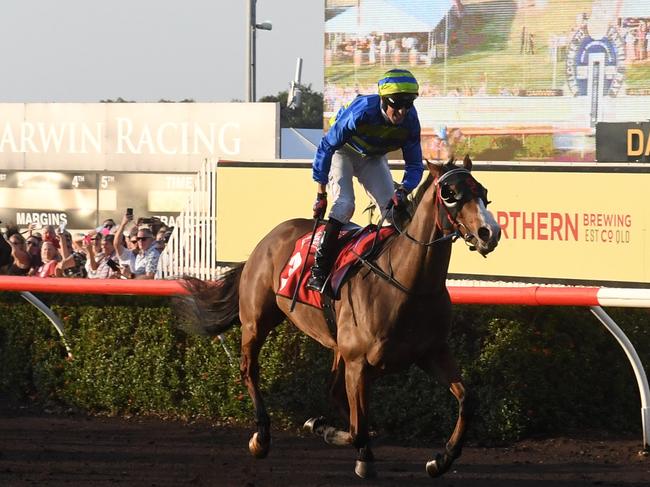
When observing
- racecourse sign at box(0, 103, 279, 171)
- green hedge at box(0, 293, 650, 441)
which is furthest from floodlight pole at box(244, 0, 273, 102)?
green hedge at box(0, 293, 650, 441)

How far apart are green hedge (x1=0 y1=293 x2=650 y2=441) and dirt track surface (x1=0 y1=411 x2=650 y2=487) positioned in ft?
0.61

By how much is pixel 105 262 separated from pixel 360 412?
5.66 metres

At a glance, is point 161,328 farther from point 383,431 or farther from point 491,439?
point 491,439

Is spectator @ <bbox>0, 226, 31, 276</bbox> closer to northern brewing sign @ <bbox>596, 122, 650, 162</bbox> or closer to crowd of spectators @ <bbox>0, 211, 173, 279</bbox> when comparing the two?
crowd of spectators @ <bbox>0, 211, 173, 279</bbox>

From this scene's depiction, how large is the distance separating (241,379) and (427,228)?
2030 millimetres

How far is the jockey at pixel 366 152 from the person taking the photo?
5.56 metres

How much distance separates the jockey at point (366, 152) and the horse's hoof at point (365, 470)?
0.87 metres

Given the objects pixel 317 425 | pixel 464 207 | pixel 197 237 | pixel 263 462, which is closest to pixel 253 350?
pixel 317 425

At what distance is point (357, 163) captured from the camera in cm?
617

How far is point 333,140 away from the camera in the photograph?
5.76 metres

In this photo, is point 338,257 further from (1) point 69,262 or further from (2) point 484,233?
(1) point 69,262

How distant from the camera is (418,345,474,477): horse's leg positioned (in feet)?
17.5

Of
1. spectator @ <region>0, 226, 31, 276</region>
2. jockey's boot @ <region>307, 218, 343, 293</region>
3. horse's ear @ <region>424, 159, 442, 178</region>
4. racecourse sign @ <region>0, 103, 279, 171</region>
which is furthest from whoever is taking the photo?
racecourse sign @ <region>0, 103, 279, 171</region>

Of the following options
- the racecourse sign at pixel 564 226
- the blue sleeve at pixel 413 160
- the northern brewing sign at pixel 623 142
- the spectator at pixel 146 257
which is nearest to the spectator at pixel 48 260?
the spectator at pixel 146 257
